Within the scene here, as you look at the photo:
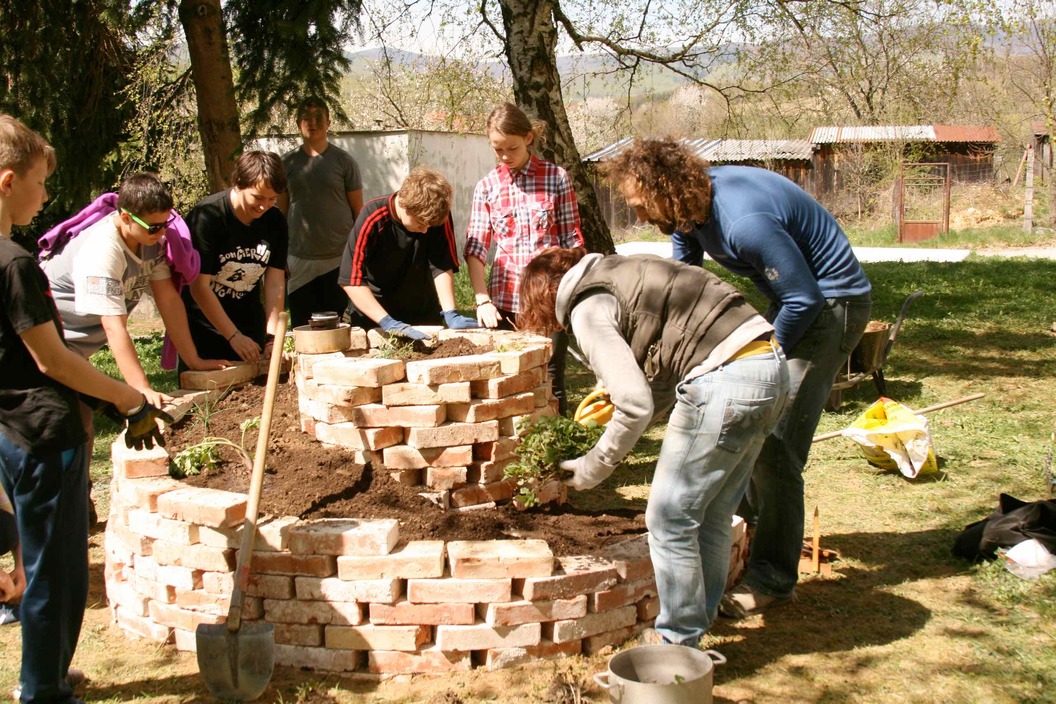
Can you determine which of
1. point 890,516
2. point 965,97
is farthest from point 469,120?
point 965,97

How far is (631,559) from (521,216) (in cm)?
210

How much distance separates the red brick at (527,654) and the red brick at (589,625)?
0.09 ft

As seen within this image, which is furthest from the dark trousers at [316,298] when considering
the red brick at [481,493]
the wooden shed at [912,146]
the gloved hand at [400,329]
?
the wooden shed at [912,146]

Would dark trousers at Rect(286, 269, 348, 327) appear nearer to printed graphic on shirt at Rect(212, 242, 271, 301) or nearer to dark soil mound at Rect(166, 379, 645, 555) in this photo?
printed graphic on shirt at Rect(212, 242, 271, 301)

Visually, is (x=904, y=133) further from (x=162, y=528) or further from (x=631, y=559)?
(x=162, y=528)

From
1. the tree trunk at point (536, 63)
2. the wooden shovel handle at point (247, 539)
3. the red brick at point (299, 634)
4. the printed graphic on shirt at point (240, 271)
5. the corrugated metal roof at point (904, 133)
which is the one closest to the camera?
the wooden shovel handle at point (247, 539)

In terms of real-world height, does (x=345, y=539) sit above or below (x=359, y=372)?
below

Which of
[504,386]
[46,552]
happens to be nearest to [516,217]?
[504,386]

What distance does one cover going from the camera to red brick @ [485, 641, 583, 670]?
308 cm

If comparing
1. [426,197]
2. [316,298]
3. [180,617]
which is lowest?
[180,617]

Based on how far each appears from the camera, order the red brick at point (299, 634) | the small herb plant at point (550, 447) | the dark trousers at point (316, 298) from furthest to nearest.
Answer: the dark trousers at point (316, 298) → the small herb plant at point (550, 447) → the red brick at point (299, 634)

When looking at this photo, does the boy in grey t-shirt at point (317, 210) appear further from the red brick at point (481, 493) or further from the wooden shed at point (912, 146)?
the wooden shed at point (912, 146)

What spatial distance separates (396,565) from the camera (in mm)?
3029

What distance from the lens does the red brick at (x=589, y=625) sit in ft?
10.2
